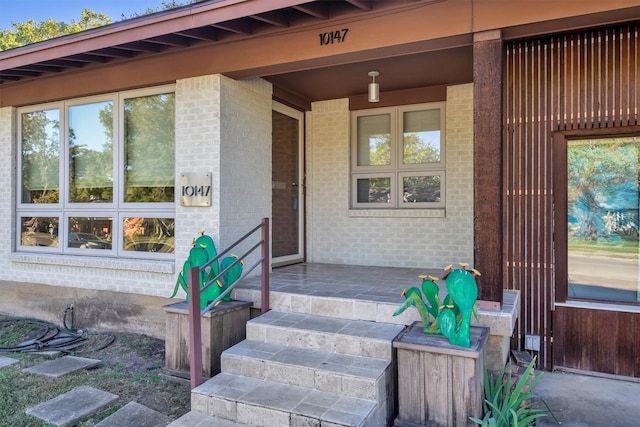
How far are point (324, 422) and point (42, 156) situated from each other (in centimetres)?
528

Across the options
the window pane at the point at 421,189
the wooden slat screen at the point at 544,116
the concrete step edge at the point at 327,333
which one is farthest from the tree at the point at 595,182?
the concrete step edge at the point at 327,333

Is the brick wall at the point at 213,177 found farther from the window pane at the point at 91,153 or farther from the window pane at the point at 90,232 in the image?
the window pane at the point at 91,153

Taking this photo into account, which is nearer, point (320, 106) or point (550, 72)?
point (550, 72)

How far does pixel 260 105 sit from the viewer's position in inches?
195

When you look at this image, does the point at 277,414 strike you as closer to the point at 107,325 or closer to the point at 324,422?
the point at 324,422

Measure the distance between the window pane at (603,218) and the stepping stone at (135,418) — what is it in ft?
11.5

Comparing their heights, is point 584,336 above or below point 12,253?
below

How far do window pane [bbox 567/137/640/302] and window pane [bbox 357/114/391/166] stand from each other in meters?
2.35

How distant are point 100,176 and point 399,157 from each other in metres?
3.75

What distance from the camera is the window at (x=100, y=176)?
4805 mm

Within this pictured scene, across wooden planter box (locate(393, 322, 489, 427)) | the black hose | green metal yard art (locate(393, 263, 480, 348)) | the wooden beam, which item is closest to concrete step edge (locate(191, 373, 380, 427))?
wooden planter box (locate(393, 322, 489, 427))

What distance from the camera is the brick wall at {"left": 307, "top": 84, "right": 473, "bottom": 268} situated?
518cm

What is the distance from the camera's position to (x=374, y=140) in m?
5.79

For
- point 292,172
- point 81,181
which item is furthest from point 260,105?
point 81,181
